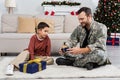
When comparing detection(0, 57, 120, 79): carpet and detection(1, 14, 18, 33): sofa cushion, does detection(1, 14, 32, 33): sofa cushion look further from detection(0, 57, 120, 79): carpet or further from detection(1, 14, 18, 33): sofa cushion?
detection(0, 57, 120, 79): carpet

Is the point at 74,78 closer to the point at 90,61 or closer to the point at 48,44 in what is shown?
the point at 90,61

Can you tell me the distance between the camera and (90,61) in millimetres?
3844

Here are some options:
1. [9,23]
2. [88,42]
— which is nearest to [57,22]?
[9,23]

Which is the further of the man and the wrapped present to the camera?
the man

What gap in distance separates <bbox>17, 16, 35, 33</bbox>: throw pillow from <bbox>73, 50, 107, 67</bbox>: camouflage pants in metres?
1.97

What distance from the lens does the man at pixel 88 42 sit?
3694 millimetres

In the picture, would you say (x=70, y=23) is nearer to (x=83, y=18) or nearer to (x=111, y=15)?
(x=111, y=15)

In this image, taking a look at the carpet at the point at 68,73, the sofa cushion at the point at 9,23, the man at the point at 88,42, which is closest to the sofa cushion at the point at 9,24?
the sofa cushion at the point at 9,23

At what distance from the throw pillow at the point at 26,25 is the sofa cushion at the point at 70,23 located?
0.73 meters

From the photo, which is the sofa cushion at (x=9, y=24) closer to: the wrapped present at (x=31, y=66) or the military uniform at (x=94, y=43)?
the military uniform at (x=94, y=43)

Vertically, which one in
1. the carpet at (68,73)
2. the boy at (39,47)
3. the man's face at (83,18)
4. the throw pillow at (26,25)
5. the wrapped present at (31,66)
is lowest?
the carpet at (68,73)

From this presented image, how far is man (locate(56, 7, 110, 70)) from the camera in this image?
12.1ft

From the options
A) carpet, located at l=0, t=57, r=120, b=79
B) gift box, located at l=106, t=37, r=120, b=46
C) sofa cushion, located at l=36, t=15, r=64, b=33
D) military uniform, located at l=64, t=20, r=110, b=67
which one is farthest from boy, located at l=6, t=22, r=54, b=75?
gift box, located at l=106, t=37, r=120, b=46

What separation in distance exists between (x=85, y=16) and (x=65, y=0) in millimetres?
4956
